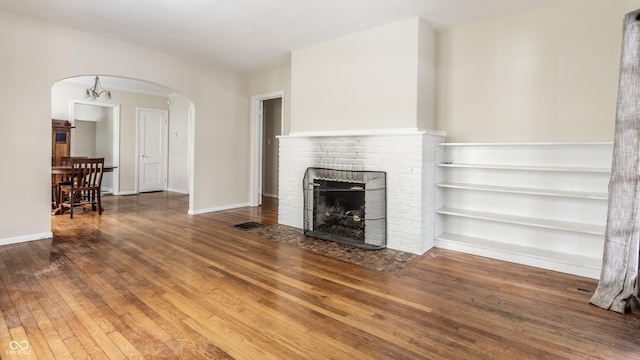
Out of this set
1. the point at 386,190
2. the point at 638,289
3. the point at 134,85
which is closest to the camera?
the point at 638,289

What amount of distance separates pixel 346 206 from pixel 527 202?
207 cm

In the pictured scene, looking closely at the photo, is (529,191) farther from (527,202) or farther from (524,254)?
(524,254)

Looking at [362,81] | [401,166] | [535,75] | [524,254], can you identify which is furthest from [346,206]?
[535,75]

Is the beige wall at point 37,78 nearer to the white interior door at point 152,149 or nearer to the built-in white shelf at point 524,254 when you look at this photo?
the white interior door at point 152,149

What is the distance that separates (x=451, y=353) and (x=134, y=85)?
8.06 metres

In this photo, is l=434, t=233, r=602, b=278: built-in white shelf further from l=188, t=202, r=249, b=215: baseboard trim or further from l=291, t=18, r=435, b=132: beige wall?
l=188, t=202, r=249, b=215: baseboard trim

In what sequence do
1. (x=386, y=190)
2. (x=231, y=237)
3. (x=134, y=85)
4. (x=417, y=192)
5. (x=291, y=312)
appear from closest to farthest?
(x=291, y=312) → (x=417, y=192) → (x=386, y=190) → (x=231, y=237) → (x=134, y=85)

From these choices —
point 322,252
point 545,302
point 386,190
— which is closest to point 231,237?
point 322,252

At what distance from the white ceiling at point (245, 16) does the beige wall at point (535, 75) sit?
0.77ft

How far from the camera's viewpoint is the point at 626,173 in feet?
7.61

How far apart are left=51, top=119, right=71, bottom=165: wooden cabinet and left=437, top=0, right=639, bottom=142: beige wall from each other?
7.51 meters

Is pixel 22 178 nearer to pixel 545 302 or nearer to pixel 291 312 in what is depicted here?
pixel 291 312

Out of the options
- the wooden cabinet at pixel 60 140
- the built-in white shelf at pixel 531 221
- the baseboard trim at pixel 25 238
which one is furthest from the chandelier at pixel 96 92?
the built-in white shelf at pixel 531 221

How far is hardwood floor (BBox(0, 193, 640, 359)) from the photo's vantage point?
5.98 ft
